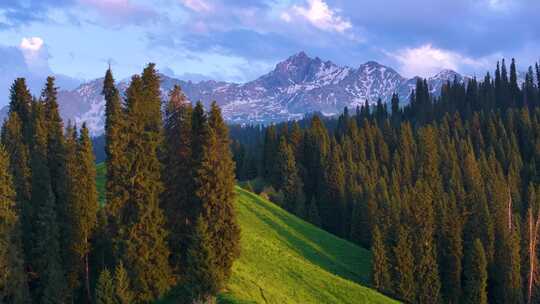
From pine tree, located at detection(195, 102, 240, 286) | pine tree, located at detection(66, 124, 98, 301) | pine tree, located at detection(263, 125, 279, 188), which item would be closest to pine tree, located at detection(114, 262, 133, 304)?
pine tree, located at detection(66, 124, 98, 301)

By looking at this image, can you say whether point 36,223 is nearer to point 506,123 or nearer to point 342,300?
point 342,300

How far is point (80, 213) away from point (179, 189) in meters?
9.07

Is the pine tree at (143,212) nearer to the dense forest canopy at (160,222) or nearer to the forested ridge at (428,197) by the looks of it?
the dense forest canopy at (160,222)

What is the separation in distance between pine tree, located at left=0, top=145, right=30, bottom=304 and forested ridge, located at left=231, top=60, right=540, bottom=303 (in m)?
40.3

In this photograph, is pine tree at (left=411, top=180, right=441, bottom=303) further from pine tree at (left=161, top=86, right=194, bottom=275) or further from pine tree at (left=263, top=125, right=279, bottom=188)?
pine tree at (left=263, top=125, right=279, bottom=188)

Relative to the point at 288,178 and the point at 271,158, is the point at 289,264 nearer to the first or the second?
the point at 288,178

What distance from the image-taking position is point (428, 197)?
80625 mm

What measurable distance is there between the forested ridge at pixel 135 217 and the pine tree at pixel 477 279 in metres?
41.3

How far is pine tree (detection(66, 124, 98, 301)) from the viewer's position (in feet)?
162

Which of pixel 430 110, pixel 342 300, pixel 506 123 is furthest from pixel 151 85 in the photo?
pixel 430 110

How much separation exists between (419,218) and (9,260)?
51.1 m

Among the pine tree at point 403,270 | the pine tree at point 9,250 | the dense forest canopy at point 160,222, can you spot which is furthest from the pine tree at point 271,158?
the pine tree at point 9,250

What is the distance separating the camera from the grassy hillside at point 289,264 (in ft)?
161

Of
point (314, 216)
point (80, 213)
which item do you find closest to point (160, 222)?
point (80, 213)
